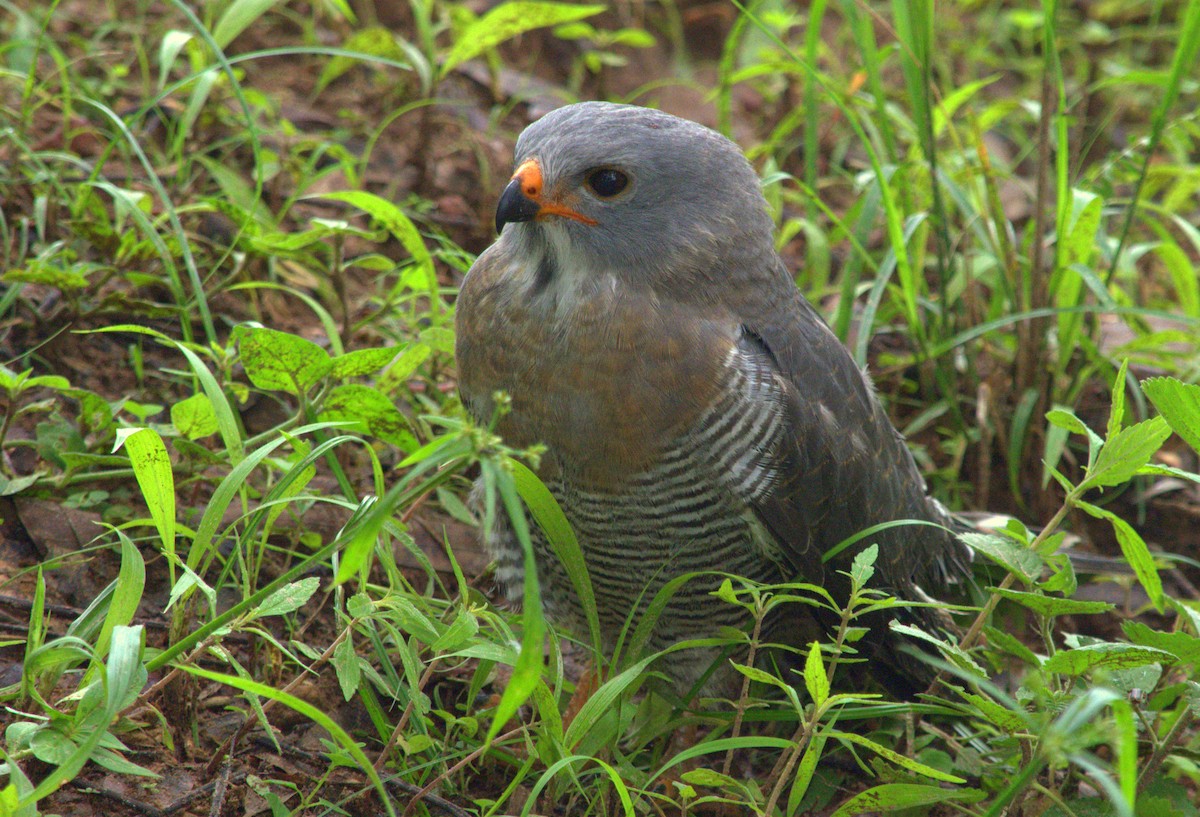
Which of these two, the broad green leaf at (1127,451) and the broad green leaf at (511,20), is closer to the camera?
the broad green leaf at (1127,451)

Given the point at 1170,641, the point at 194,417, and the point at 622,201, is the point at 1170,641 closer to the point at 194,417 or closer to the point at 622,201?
the point at 622,201

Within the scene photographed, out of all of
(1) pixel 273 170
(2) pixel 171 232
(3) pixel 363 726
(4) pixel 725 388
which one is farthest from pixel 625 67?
(3) pixel 363 726

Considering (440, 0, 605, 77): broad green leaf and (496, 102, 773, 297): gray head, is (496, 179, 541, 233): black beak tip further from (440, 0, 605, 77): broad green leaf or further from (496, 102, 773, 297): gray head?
(440, 0, 605, 77): broad green leaf

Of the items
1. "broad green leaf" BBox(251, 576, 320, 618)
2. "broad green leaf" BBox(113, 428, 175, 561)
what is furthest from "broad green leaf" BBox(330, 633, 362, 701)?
"broad green leaf" BBox(113, 428, 175, 561)

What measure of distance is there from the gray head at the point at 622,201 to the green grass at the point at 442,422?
0.48m

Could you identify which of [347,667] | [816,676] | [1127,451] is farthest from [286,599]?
[1127,451]

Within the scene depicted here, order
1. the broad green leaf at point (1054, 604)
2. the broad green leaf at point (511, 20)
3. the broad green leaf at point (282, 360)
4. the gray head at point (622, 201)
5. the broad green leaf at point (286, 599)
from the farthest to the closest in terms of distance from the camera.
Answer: the broad green leaf at point (511, 20) < the gray head at point (622, 201) < the broad green leaf at point (282, 360) < the broad green leaf at point (1054, 604) < the broad green leaf at point (286, 599)

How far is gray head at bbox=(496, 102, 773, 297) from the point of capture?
9.22ft

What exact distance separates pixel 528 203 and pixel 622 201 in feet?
0.76

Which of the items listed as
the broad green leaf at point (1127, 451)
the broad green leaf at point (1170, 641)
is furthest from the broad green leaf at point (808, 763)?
the broad green leaf at point (1127, 451)

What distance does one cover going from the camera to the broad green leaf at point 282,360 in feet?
8.78

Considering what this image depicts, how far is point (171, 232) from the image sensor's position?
384 centimetres

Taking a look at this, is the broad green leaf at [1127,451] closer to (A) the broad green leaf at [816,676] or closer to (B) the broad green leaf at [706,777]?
(A) the broad green leaf at [816,676]

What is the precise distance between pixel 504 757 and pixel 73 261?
2090mm
